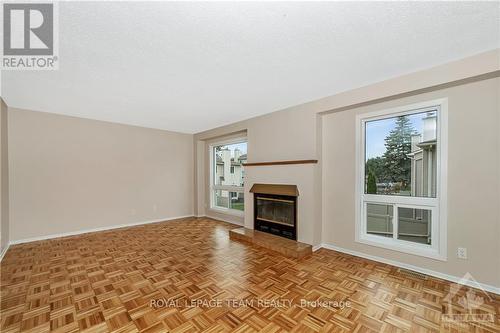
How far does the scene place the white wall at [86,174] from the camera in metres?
3.73

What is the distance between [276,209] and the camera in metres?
3.90

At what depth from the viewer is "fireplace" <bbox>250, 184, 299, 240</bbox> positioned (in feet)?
11.7

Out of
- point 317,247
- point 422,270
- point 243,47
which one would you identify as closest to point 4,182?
point 243,47

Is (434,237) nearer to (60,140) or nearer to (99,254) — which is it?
(99,254)

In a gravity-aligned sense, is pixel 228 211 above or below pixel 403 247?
below

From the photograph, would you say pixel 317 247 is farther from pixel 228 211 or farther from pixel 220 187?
pixel 220 187

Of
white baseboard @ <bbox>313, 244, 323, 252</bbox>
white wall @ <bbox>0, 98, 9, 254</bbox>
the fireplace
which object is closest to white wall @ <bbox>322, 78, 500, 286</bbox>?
white baseboard @ <bbox>313, 244, 323, 252</bbox>

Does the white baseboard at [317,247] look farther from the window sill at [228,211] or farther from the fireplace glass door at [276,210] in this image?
the window sill at [228,211]

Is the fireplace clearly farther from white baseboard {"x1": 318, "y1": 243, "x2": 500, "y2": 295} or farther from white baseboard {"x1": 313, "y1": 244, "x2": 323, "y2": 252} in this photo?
white baseboard {"x1": 318, "y1": 243, "x2": 500, "y2": 295}

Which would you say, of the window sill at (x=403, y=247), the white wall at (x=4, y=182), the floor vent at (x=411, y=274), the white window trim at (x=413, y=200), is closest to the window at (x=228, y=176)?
the white window trim at (x=413, y=200)

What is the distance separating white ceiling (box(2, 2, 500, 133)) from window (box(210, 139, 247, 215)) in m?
2.18

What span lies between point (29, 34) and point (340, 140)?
3.58m

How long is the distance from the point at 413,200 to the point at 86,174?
5.56 m

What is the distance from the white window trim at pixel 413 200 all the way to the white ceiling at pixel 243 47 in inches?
19.8
